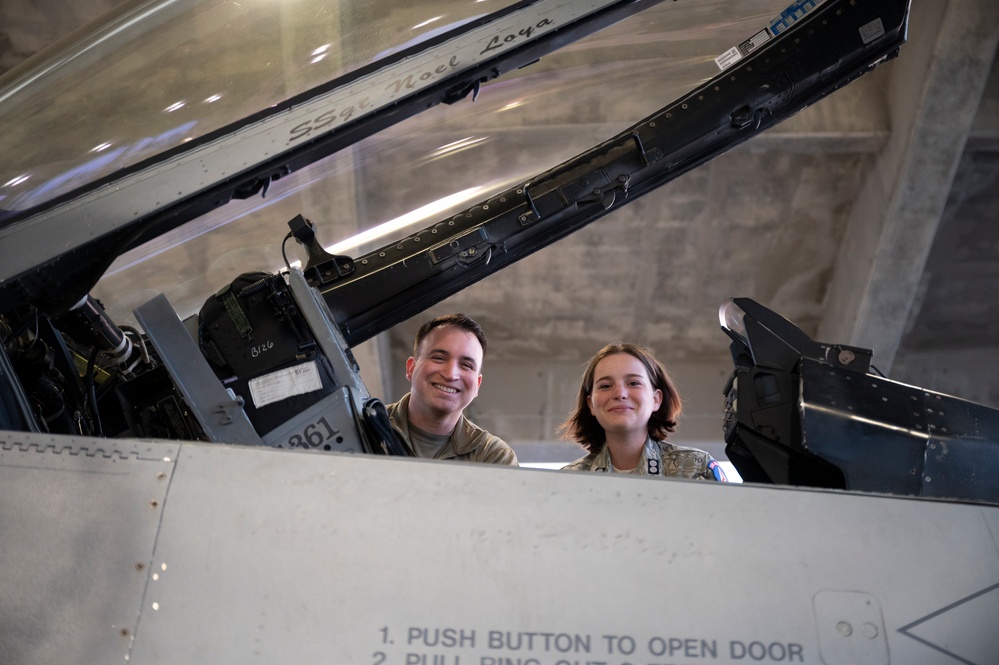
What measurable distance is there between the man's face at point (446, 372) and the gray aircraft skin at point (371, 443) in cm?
41

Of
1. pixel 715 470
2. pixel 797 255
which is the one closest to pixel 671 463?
pixel 715 470

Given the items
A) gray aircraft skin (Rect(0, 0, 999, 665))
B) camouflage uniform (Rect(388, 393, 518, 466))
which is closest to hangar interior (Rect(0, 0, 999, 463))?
gray aircraft skin (Rect(0, 0, 999, 665))

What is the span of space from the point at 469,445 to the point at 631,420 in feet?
2.14

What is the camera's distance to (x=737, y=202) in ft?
23.5

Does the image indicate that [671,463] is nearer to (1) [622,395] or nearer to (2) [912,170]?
(1) [622,395]

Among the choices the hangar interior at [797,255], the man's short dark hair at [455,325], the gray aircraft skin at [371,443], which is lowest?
the gray aircraft skin at [371,443]

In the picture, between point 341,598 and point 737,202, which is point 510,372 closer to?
point 737,202

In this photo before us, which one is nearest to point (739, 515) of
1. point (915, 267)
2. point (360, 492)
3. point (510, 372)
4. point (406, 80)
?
point (360, 492)

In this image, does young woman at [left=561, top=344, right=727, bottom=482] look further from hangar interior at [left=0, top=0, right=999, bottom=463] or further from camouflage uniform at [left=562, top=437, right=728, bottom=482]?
hangar interior at [left=0, top=0, right=999, bottom=463]

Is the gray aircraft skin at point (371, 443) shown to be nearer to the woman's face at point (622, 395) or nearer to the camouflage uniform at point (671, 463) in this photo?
the camouflage uniform at point (671, 463)

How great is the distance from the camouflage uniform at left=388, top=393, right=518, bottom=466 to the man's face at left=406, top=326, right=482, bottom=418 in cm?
10

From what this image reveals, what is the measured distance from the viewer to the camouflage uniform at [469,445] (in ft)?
9.91

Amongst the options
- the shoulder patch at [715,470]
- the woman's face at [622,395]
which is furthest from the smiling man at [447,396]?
the shoulder patch at [715,470]

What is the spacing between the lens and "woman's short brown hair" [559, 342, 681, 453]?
9.70ft
